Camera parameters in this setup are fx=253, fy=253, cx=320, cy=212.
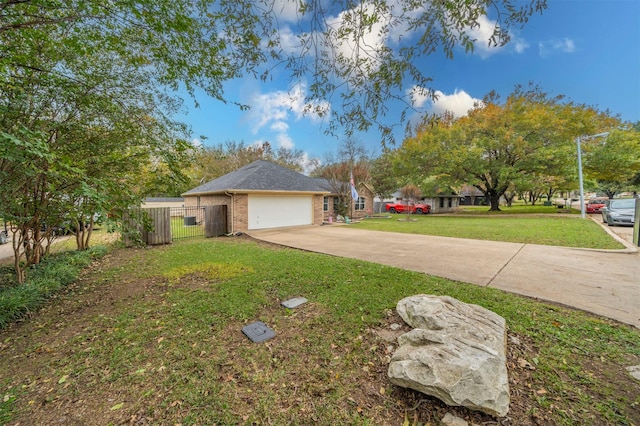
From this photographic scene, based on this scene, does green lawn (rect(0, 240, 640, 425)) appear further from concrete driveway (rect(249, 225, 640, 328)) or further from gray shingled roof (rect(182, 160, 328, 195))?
gray shingled roof (rect(182, 160, 328, 195))

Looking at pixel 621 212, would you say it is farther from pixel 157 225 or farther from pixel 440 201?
pixel 157 225

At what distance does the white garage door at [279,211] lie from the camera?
12.8 metres

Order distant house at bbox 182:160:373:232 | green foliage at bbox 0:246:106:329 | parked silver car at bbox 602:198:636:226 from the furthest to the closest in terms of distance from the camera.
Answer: distant house at bbox 182:160:373:232 → parked silver car at bbox 602:198:636:226 → green foliage at bbox 0:246:106:329

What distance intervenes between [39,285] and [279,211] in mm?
9920

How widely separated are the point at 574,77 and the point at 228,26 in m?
7.13

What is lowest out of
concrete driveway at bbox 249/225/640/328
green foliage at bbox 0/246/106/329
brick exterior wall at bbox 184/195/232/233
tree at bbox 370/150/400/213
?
concrete driveway at bbox 249/225/640/328

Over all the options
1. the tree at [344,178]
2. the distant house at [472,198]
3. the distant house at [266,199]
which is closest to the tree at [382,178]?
the tree at [344,178]

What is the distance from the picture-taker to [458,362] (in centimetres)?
205

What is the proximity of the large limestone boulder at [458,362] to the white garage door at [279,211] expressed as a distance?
1093 centimetres

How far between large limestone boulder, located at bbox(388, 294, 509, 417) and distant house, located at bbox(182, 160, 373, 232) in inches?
419

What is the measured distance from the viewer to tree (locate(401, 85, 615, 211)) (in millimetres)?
18000

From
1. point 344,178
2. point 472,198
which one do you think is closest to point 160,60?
point 344,178

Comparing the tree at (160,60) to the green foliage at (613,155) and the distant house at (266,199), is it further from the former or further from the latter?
the green foliage at (613,155)

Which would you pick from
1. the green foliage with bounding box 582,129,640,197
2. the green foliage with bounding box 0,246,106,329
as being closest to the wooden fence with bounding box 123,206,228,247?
the green foliage with bounding box 0,246,106,329
